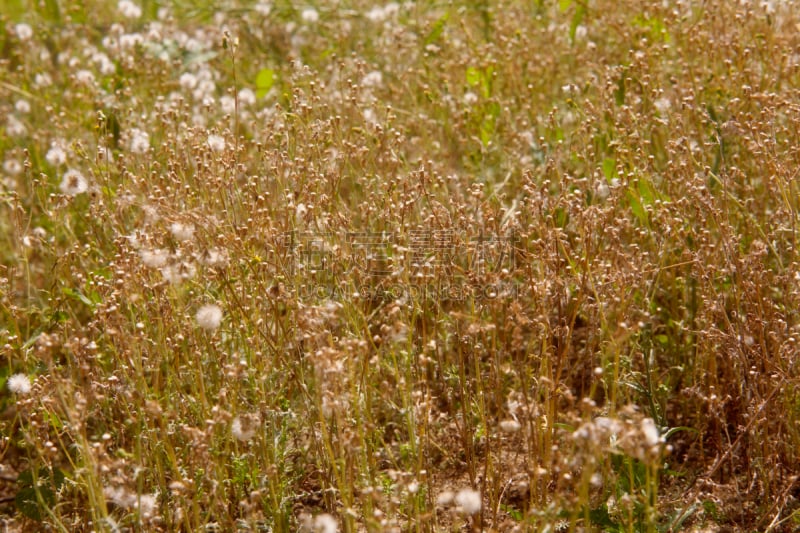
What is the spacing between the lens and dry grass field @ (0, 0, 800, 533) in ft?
7.04

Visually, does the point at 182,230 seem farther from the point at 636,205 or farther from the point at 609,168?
the point at 609,168

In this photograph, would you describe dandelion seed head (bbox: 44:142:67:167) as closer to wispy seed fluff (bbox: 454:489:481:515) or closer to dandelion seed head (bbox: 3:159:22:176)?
dandelion seed head (bbox: 3:159:22:176)

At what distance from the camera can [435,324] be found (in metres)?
2.32

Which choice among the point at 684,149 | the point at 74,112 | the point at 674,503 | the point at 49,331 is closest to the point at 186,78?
the point at 74,112

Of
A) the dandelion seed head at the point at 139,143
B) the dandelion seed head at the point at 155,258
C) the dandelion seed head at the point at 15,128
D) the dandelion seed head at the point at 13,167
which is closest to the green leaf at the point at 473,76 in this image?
the dandelion seed head at the point at 139,143

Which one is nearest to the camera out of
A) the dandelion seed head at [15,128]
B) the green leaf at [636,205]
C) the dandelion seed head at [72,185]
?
the green leaf at [636,205]

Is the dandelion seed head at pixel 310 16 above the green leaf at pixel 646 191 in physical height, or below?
above

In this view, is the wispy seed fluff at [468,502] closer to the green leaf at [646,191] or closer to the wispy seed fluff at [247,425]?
the wispy seed fluff at [247,425]

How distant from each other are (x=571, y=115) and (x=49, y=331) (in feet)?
7.33

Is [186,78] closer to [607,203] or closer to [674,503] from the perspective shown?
[607,203]

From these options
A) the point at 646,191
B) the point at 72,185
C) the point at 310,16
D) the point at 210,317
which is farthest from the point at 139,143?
the point at 310,16

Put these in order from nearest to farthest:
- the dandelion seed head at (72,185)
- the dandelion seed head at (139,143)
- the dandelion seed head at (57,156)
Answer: the dandelion seed head at (72,185) → the dandelion seed head at (139,143) → the dandelion seed head at (57,156)

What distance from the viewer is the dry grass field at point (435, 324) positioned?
2.15 metres

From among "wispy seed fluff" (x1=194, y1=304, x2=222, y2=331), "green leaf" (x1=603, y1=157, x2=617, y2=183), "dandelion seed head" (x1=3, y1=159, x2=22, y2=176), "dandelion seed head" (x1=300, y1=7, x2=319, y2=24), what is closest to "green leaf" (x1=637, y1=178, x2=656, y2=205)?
"green leaf" (x1=603, y1=157, x2=617, y2=183)
